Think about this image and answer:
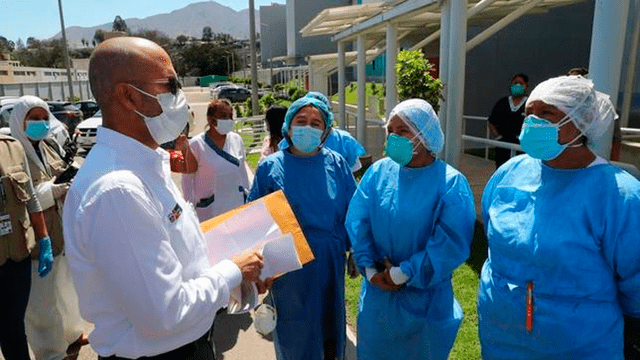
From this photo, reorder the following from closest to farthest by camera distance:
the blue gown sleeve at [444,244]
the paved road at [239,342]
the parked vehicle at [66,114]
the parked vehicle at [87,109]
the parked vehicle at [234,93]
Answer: the blue gown sleeve at [444,244] → the paved road at [239,342] → the parked vehicle at [66,114] → the parked vehicle at [87,109] → the parked vehicle at [234,93]

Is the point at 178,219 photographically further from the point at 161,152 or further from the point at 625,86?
the point at 625,86

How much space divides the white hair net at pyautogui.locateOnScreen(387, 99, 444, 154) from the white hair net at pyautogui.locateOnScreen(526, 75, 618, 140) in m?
0.66

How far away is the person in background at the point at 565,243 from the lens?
1829 millimetres

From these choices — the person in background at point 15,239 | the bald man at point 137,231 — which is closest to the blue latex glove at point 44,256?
the person in background at point 15,239

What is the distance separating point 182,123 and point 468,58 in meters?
10.1

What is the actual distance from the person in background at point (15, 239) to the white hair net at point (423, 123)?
7.98 feet

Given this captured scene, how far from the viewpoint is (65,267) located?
3699 mm

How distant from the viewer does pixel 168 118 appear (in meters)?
1.60

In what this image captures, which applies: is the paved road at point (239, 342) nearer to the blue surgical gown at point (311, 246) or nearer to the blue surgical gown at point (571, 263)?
the blue surgical gown at point (311, 246)

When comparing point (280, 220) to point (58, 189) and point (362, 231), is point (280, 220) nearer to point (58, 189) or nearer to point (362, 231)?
point (362, 231)

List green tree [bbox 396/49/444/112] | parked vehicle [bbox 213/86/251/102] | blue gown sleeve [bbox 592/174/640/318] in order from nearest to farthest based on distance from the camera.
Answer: blue gown sleeve [bbox 592/174/640/318] → green tree [bbox 396/49/444/112] → parked vehicle [bbox 213/86/251/102]

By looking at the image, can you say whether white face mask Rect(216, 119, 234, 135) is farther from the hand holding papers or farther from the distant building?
the distant building

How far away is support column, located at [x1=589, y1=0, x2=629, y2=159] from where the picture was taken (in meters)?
3.35

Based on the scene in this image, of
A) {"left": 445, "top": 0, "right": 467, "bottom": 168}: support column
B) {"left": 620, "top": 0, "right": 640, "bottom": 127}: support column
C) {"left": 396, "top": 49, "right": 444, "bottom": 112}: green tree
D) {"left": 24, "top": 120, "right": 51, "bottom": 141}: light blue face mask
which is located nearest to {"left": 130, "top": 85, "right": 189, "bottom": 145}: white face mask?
{"left": 24, "top": 120, "right": 51, "bottom": 141}: light blue face mask
